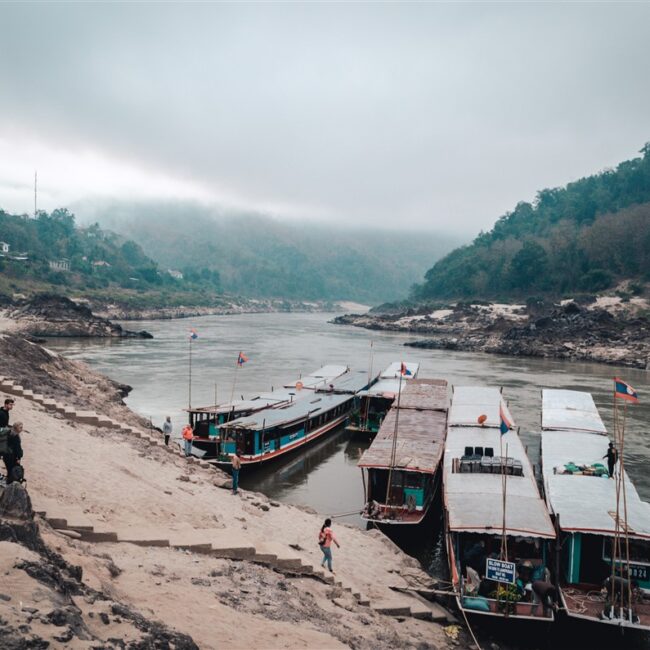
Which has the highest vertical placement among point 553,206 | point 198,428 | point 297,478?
point 553,206

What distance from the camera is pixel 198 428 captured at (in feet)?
89.7

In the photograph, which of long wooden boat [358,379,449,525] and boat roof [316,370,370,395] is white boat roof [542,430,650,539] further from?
boat roof [316,370,370,395]

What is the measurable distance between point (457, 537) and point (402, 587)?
1821 millimetres

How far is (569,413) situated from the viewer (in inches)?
1080

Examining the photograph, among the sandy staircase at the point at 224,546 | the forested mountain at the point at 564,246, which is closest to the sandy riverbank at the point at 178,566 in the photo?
the sandy staircase at the point at 224,546

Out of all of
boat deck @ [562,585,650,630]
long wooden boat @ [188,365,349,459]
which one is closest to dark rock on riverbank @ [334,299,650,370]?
long wooden boat @ [188,365,349,459]

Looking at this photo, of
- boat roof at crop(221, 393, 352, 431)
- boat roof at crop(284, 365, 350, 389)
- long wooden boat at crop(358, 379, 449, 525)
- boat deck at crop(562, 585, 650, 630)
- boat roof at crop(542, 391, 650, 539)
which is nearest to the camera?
boat deck at crop(562, 585, 650, 630)

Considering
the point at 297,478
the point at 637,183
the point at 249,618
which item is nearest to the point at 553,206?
the point at 637,183

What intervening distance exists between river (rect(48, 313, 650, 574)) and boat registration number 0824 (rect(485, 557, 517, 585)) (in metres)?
4.55

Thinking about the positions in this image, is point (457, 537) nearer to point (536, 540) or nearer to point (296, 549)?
point (536, 540)

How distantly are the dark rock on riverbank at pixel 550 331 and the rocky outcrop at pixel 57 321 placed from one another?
43457 millimetres

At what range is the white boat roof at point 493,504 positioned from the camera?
14086 millimetres

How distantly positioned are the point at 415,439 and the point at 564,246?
120069mm

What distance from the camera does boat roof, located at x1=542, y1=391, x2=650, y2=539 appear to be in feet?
45.6
